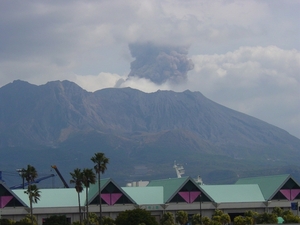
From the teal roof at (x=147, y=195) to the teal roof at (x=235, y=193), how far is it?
33.7 feet

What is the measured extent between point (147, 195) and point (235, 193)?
62.6 feet

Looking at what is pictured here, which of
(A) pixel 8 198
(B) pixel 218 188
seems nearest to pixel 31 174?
(A) pixel 8 198

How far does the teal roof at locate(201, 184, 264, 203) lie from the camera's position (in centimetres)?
15375

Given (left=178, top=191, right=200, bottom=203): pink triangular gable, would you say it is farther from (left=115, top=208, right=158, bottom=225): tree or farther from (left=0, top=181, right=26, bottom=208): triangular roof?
(left=0, top=181, right=26, bottom=208): triangular roof

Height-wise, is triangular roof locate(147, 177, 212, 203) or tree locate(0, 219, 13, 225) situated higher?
triangular roof locate(147, 177, 212, 203)

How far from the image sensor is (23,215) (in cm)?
14100

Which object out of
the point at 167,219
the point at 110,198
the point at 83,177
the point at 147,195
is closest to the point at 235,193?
the point at 147,195

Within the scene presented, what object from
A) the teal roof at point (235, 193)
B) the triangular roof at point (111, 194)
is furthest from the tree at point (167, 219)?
the teal roof at point (235, 193)

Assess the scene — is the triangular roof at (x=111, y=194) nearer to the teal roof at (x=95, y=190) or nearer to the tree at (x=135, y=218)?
the teal roof at (x=95, y=190)

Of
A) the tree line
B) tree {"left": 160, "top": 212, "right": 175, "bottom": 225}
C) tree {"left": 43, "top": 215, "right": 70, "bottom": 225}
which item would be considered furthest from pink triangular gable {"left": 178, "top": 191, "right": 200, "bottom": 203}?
tree {"left": 43, "top": 215, "right": 70, "bottom": 225}

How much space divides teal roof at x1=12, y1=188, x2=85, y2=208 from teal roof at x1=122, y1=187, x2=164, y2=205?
1073cm

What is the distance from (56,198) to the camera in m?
147

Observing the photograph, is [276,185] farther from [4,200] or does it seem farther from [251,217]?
[4,200]

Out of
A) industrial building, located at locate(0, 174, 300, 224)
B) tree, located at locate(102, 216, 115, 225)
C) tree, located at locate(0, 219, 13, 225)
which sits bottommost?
tree, located at locate(102, 216, 115, 225)
